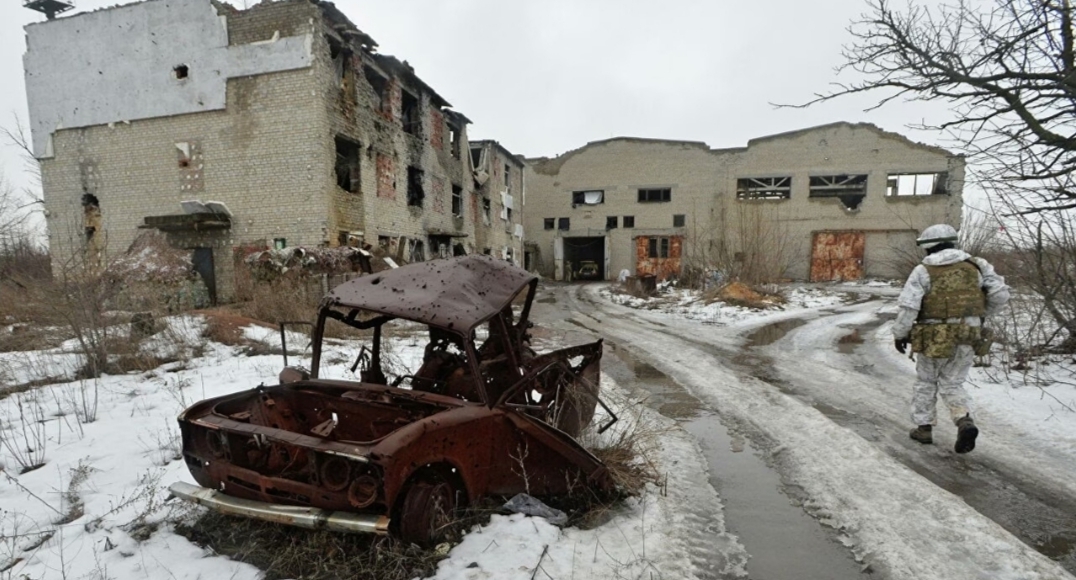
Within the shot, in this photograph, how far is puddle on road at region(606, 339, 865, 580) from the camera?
8.53 ft

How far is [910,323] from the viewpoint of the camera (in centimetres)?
445

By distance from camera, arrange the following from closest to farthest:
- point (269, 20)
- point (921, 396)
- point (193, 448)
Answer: point (193, 448) → point (921, 396) → point (269, 20)

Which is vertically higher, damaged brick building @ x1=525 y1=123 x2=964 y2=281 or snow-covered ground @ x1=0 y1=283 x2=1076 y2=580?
damaged brick building @ x1=525 y1=123 x2=964 y2=281

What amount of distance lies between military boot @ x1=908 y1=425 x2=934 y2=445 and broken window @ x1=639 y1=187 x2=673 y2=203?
29692mm

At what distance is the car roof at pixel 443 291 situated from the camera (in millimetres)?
2932

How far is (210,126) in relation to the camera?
14391 millimetres

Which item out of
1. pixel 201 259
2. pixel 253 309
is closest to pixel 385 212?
pixel 201 259

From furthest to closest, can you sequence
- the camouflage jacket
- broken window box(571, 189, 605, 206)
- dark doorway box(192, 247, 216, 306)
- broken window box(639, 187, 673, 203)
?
1. broken window box(571, 189, 605, 206)
2. broken window box(639, 187, 673, 203)
3. dark doorway box(192, 247, 216, 306)
4. the camouflage jacket

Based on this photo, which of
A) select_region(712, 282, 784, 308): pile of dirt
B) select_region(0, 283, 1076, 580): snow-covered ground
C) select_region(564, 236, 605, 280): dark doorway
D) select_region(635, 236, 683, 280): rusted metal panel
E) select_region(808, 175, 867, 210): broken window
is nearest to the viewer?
select_region(0, 283, 1076, 580): snow-covered ground

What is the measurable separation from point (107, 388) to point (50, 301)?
1.68m

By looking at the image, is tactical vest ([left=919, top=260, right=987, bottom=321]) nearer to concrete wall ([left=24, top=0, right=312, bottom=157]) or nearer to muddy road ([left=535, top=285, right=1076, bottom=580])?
muddy road ([left=535, top=285, right=1076, bottom=580])

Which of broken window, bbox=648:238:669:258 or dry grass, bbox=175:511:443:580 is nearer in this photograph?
dry grass, bbox=175:511:443:580

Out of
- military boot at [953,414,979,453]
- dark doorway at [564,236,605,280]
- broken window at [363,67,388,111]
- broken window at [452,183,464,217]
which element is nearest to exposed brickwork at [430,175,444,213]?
broken window at [452,183,464,217]

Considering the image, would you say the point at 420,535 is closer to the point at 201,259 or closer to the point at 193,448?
the point at 193,448
